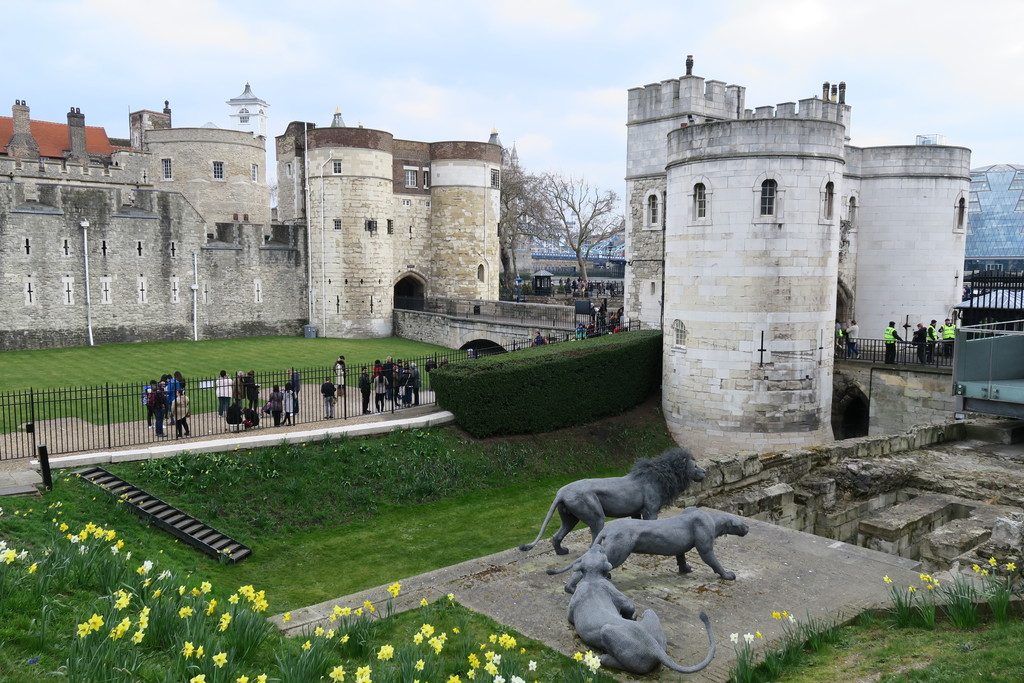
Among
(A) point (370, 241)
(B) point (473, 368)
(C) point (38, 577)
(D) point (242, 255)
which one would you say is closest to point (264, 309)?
(D) point (242, 255)

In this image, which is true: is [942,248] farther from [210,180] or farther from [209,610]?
[210,180]

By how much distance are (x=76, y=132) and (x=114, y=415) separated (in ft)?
142

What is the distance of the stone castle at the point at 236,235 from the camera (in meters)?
32.0

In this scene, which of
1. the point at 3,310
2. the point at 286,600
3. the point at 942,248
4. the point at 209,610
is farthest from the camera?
the point at 3,310

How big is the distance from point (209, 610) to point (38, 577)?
1754 millimetres

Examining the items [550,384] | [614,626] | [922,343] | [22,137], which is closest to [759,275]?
[922,343]

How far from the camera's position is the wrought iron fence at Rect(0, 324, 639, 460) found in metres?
16.1

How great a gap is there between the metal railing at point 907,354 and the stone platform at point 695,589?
1531 centimetres

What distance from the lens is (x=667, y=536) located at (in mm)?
8359

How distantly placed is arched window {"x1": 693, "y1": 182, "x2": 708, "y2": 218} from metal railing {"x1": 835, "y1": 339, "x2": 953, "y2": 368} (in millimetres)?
7323

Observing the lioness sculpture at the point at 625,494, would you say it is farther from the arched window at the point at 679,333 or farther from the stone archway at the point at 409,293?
the stone archway at the point at 409,293

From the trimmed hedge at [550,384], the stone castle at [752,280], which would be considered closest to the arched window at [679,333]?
the stone castle at [752,280]

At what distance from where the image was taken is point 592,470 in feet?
67.3

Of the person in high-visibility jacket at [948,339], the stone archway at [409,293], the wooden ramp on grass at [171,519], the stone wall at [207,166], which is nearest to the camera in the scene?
the wooden ramp on grass at [171,519]
